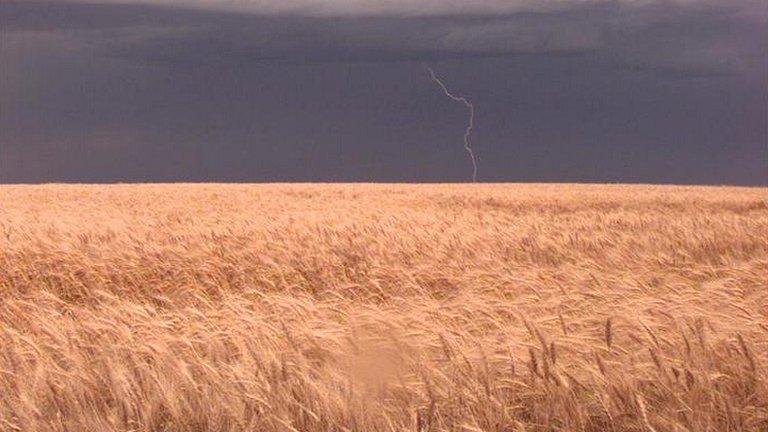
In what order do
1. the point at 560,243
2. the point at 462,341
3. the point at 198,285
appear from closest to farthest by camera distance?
the point at 462,341
the point at 198,285
the point at 560,243

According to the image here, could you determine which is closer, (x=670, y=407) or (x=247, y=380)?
(x=670, y=407)

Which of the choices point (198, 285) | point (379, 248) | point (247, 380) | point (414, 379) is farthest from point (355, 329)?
point (379, 248)

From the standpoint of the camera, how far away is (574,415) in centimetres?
251

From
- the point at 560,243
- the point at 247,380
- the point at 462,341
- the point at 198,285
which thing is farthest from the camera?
the point at 560,243

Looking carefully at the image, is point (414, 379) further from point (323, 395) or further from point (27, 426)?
point (27, 426)

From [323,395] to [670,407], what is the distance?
1034 mm

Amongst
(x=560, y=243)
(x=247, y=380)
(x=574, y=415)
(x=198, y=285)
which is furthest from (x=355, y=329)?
(x=560, y=243)

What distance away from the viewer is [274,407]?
8.47 ft

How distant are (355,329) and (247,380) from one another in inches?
27.1

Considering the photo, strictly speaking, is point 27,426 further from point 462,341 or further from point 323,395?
point 462,341

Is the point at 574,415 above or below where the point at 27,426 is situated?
above

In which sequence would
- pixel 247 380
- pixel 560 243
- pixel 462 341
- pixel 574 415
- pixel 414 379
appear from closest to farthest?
pixel 574 415 → pixel 247 380 → pixel 414 379 → pixel 462 341 → pixel 560 243

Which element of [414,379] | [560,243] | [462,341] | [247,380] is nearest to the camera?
[247,380]

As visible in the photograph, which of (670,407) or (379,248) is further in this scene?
(379,248)
